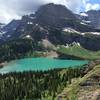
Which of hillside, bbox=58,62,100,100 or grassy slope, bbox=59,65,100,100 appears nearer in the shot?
hillside, bbox=58,62,100,100

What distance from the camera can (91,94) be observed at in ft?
367

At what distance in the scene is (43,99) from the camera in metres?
183

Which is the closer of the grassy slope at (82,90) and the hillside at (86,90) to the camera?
the hillside at (86,90)

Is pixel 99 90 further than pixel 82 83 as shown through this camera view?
No

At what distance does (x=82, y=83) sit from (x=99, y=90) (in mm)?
10045

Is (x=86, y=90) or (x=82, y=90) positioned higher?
(x=86, y=90)

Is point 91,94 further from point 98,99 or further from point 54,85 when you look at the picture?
point 54,85

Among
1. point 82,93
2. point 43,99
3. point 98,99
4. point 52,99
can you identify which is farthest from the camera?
point 43,99

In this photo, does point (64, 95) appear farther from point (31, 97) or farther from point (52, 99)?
point (31, 97)

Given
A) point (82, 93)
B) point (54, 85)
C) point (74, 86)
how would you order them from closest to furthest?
point (82, 93) < point (74, 86) < point (54, 85)

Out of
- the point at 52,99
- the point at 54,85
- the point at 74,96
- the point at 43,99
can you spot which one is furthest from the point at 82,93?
the point at 54,85

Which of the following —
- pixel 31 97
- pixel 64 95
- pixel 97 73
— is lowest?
pixel 31 97

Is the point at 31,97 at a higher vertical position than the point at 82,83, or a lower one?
lower

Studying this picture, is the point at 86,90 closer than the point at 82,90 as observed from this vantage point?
Yes
